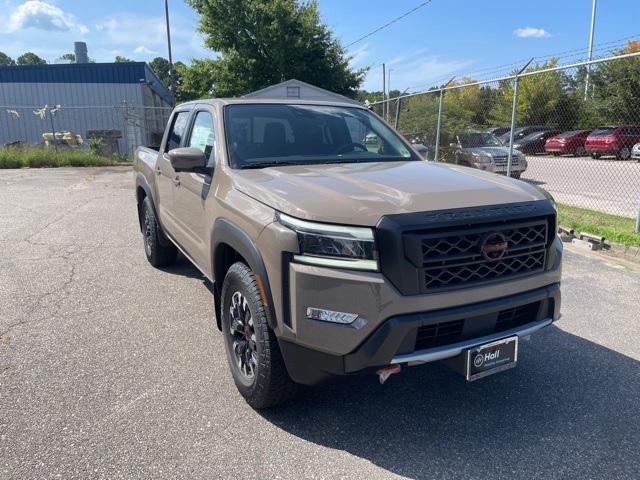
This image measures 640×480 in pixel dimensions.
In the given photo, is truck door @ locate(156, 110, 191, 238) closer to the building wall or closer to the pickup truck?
the pickup truck

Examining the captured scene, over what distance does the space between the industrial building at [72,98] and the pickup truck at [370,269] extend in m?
23.8

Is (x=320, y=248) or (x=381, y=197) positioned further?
(x=381, y=197)

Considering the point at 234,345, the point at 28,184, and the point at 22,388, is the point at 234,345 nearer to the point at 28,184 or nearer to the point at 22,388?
the point at 22,388

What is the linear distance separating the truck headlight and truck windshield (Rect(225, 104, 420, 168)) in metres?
1.16

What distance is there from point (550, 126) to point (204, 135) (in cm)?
1858

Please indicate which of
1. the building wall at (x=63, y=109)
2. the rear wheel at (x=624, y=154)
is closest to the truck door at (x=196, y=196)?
the rear wheel at (x=624, y=154)

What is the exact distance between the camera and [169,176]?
4.62 meters

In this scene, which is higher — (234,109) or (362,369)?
(234,109)

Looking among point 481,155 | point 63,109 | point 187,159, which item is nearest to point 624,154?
point 481,155

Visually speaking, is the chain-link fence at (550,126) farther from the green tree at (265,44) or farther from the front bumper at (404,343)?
the green tree at (265,44)

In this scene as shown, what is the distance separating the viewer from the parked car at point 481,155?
12344mm

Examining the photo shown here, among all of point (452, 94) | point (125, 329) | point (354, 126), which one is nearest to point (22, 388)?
point (125, 329)

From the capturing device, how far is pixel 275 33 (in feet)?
81.6

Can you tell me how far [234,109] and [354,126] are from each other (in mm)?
1002
